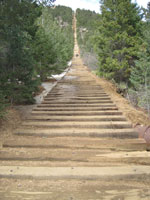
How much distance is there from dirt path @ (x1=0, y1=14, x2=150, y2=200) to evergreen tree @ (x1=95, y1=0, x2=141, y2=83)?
27.9 feet

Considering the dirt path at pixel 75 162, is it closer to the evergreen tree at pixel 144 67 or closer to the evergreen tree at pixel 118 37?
the evergreen tree at pixel 144 67

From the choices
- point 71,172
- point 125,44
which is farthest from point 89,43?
point 71,172

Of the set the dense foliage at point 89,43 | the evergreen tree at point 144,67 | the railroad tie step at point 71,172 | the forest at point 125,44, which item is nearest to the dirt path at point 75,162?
the railroad tie step at point 71,172

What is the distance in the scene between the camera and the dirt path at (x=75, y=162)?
7.89 feet

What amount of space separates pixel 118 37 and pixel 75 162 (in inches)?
444

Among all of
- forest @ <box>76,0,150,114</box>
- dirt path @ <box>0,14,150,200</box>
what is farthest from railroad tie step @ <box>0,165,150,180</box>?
forest @ <box>76,0,150,114</box>

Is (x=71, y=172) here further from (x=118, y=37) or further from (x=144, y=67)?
(x=118, y=37)

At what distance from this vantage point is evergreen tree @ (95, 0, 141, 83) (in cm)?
1255

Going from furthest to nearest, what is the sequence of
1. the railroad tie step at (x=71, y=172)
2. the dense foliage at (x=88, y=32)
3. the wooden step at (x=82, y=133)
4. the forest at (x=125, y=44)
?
the dense foliage at (x=88, y=32) → the forest at (x=125, y=44) → the wooden step at (x=82, y=133) → the railroad tie step at (x=71, y=172)

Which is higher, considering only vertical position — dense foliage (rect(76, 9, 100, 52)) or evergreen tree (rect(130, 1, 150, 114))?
dense foliage (rect(76, 9, 100, 52))

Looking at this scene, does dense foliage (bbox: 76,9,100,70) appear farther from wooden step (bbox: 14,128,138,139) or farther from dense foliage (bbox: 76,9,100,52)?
wooden step (bbox: 14,128,138,139)

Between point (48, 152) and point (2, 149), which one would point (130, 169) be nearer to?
point (48, 152)

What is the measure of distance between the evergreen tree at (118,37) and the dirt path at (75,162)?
851cm

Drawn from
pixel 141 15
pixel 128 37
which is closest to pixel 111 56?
pixel 128 37
